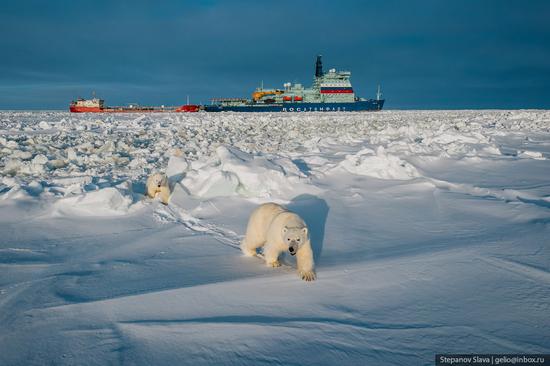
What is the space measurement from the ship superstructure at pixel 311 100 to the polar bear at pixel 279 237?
50049 millimetres

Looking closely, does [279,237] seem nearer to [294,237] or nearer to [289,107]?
[294,237]

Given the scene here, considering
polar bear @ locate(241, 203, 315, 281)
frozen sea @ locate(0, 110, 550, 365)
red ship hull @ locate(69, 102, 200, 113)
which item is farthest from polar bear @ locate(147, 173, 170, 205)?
red ship hull @ locate(69, 102, 200, 113)

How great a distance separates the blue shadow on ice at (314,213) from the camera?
3.06 metres

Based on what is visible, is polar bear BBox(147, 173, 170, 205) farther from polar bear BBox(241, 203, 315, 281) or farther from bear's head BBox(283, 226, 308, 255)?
bear's head BBox(283, 226, 308, 255)

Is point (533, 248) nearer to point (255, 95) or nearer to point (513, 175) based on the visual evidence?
point (513, 175)

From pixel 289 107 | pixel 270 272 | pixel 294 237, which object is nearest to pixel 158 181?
pixel 270 272

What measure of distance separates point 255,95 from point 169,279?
2266 inches

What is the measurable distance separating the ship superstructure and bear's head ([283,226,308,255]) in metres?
50.4

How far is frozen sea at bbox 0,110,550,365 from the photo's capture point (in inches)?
63.4

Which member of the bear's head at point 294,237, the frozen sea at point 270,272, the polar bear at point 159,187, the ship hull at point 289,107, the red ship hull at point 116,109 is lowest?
the frozen sea at point 270,272

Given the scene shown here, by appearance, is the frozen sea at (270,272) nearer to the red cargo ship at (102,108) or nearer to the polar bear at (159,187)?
the polar bear at (159,187)

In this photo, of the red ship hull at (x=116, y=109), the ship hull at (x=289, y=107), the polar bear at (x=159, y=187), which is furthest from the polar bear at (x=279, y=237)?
the ship hull at (x=289, y=107)

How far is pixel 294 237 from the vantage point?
90.6 inches

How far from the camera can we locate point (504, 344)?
61.6 inches
